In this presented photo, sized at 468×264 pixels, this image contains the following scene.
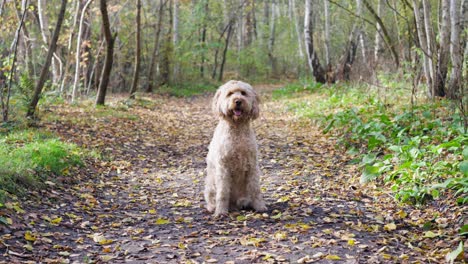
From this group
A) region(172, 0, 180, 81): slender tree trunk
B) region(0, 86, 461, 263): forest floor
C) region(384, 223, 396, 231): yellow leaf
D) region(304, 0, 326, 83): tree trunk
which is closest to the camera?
region(0, 86, 461, 263): forest floor

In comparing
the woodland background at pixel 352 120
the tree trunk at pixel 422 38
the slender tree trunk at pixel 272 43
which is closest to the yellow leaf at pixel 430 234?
the woodland background at pixel 352 120

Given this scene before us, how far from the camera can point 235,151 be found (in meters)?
5.48

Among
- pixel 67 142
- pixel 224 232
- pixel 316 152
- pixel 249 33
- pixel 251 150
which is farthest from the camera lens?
pixel 249 33

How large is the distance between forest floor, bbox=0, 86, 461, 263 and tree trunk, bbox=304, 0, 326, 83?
10417mm

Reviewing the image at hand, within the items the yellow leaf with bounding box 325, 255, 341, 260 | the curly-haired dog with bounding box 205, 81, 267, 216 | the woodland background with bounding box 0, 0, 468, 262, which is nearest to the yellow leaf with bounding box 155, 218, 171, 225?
the curly-haired dog with bounding box 205, 81, 267, 216

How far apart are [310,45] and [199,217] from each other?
15130 mm

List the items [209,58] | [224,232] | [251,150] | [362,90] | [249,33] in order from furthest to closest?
[249,33], [209,58], [362,90], [251,150], [224,232]

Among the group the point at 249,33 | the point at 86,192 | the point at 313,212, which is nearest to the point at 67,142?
the point at 86,192

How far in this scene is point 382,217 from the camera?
5375mm

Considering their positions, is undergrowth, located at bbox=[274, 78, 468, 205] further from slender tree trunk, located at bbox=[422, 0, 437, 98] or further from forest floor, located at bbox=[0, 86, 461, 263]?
slender tree trunk, located at bbox=[422, 0, 437, 98]

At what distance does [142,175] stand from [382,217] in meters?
4.17

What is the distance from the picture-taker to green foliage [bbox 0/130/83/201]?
5781 millimetres

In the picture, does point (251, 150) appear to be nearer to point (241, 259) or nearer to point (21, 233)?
point (241, 259)

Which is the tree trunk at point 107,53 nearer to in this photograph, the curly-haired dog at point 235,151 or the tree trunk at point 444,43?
the tree trunk at point 444,43
